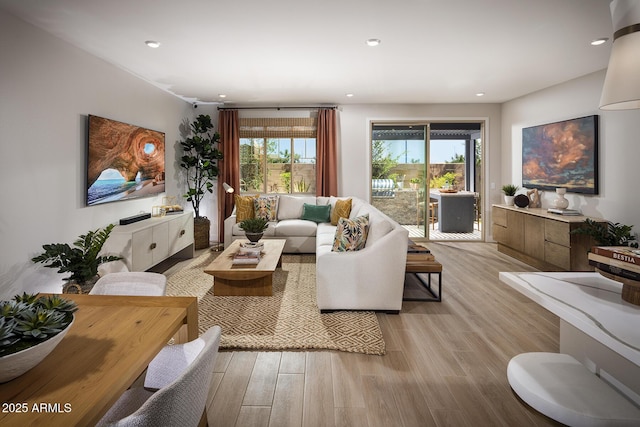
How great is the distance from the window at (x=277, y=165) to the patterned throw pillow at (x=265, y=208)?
0.77 m

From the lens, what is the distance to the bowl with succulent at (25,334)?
0.93 metres

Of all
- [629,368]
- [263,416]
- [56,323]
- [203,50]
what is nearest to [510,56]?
[203,50]

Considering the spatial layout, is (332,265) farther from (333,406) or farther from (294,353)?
(333,406)

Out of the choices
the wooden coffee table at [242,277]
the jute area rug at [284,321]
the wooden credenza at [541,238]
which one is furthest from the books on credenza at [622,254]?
the wooden credenza at [541,238]

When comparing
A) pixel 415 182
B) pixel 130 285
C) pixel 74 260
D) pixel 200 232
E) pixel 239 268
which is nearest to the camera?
pixel 130 285

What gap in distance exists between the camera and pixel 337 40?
3393 mm

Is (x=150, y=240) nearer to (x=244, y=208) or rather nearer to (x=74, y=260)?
(x=74, y=260)

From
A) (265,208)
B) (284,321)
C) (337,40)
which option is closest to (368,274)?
(284,321)

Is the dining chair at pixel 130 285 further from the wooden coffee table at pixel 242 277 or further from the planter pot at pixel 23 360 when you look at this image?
the wooden coffee table at pixel 242 277

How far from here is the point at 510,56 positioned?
3910 mm

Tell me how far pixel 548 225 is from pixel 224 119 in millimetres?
5351

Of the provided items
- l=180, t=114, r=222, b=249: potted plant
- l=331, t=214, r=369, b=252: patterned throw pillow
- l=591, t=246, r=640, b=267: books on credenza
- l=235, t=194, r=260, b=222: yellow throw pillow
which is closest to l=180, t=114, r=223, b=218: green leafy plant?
l=180, t=114, r=222, b=249: potted plant

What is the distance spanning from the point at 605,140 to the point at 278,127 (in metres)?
4.83

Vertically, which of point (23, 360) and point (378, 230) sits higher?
point (378, 230)
